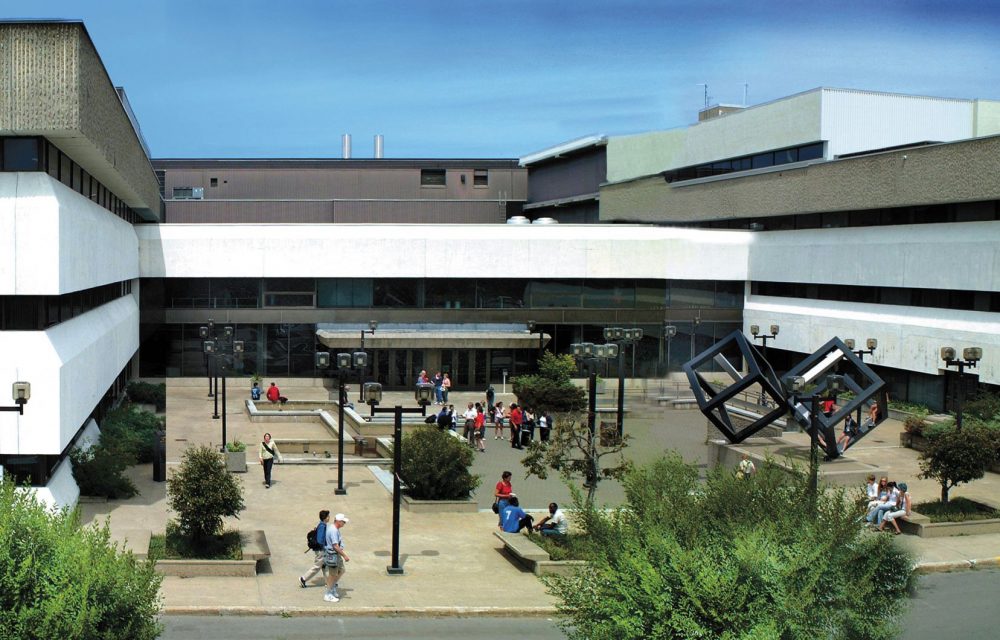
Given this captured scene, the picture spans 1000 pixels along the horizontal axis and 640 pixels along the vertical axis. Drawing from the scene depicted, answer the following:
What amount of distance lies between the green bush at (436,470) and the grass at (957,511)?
10.6 metres

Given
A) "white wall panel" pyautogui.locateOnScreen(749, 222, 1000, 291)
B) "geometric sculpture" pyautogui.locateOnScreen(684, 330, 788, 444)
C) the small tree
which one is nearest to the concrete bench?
the small tree

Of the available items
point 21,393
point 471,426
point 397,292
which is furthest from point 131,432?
point 397,292

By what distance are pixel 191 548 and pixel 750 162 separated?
4085cm

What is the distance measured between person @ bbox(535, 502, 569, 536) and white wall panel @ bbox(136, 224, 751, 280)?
30.3 metres

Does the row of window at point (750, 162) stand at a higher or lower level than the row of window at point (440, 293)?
higher

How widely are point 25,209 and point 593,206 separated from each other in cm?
5109

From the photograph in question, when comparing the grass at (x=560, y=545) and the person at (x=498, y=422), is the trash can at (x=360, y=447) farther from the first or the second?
the grass at (x=560, y=545)

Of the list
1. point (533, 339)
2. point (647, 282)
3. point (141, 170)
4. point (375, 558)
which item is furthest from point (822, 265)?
point (375, 558)

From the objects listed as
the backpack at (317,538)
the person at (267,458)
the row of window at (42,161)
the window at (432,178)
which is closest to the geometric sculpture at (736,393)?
the person at (267,458)

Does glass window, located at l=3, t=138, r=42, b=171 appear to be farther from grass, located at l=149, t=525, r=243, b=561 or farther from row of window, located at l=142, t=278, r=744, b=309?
row of window, located at l=142, t=278, r=744, b=309

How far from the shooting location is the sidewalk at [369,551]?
59.5 ft

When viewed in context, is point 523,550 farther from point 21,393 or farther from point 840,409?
point 840,409

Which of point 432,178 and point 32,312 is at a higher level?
point 432,178

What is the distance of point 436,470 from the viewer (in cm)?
2641
